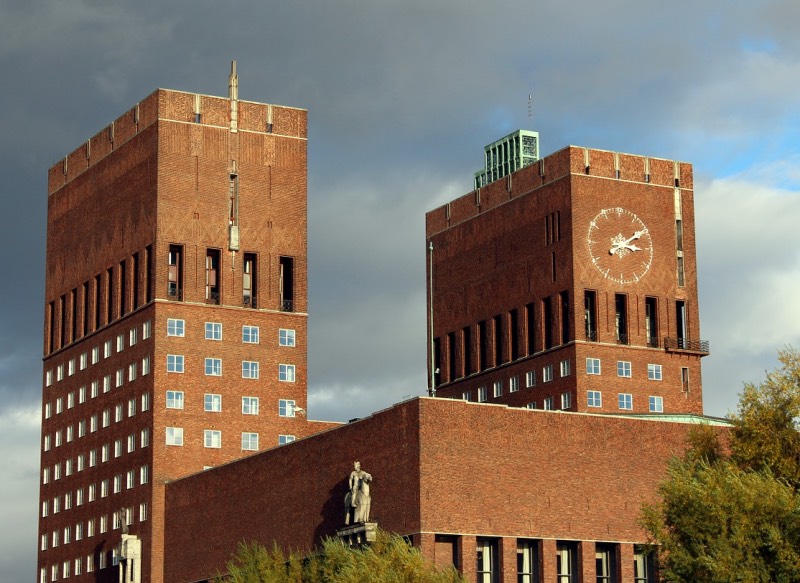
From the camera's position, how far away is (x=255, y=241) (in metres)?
143

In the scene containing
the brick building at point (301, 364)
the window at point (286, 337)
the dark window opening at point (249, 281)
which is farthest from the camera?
the window at point (286, 337)

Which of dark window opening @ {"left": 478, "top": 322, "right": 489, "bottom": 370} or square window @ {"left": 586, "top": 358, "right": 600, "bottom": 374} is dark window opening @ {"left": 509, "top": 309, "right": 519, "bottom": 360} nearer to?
dark window opening @ {"left": 478, "top": 322, "right": 489, "bottom": 370}

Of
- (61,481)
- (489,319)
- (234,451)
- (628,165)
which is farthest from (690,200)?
(61,481)

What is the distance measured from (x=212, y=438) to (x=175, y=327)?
8.88 m

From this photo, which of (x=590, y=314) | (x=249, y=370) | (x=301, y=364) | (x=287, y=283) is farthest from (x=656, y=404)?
(x=249, y=370)

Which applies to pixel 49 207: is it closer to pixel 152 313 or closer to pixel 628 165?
pixel 152 313

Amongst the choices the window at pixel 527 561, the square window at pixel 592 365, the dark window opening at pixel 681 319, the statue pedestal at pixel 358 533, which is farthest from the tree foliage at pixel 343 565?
the dark window opening at pixel 681 319

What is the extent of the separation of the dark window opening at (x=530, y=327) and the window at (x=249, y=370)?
2899 cm

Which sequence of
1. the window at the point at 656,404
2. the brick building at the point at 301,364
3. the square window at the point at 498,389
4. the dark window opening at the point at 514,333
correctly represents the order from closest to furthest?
the brick building at the point at 301,364, the window at the point at 656,404, the dark window opening at the point at 514,333, the square window at the point at 498,389

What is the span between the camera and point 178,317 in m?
139

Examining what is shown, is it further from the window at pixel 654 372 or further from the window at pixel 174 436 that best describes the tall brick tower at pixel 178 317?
the window at pixel 654 372

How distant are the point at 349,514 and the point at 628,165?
61187mm

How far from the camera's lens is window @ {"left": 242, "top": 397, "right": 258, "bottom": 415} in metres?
139

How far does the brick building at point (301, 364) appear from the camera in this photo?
108250 mm
